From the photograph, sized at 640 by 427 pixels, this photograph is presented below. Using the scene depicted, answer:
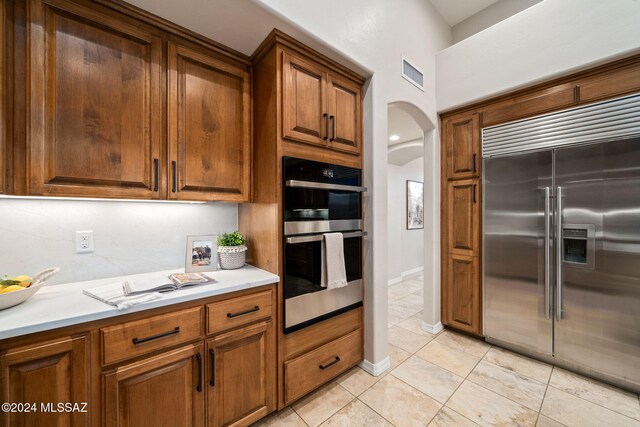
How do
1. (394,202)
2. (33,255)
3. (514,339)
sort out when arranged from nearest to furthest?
(33,255)
(514,339)
(394,202)

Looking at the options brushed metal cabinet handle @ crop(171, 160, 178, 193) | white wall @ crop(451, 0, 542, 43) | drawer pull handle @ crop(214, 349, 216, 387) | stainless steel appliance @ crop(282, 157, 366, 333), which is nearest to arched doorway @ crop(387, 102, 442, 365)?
stainless steel appliance @ crop(282, 157, 366, 333)

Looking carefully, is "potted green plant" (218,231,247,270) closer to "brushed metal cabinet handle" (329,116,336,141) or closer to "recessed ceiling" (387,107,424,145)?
"brushed metal cabinet handle" (329,116,336,141)

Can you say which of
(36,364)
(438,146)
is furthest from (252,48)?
(438,146)

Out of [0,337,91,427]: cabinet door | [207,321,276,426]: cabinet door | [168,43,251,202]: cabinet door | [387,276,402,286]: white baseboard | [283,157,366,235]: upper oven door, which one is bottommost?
[387,276,402,286]: white baseboard

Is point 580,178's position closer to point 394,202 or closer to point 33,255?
point 394,202

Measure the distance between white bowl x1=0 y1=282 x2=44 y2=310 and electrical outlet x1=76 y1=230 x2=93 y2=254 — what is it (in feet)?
1.20

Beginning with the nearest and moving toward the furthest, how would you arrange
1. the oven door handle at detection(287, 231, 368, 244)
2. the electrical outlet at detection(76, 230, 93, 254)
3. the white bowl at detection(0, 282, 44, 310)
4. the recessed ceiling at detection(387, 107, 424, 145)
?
the white bowl at detection(0, 282, 44, 310) < the electrical outlet at detection(76, 230, 93, 254) < the oven door handle at detection(287, 231, 368, 244) < the recessed ceiling at detection(387, 107, 424, 145)

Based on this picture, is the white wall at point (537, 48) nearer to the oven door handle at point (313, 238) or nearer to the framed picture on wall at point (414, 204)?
the oven door handle at point (313, 238)

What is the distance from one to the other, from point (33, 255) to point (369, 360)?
7.70 feet

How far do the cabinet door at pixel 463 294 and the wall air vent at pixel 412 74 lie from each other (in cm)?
189

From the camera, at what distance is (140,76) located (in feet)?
4.51

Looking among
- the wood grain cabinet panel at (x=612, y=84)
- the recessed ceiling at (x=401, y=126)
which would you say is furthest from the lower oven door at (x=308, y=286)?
the wood grain cabinet panel at (x=612, y=84)

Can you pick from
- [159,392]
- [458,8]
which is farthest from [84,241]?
[458,8]

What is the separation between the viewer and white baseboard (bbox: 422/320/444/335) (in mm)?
2711
